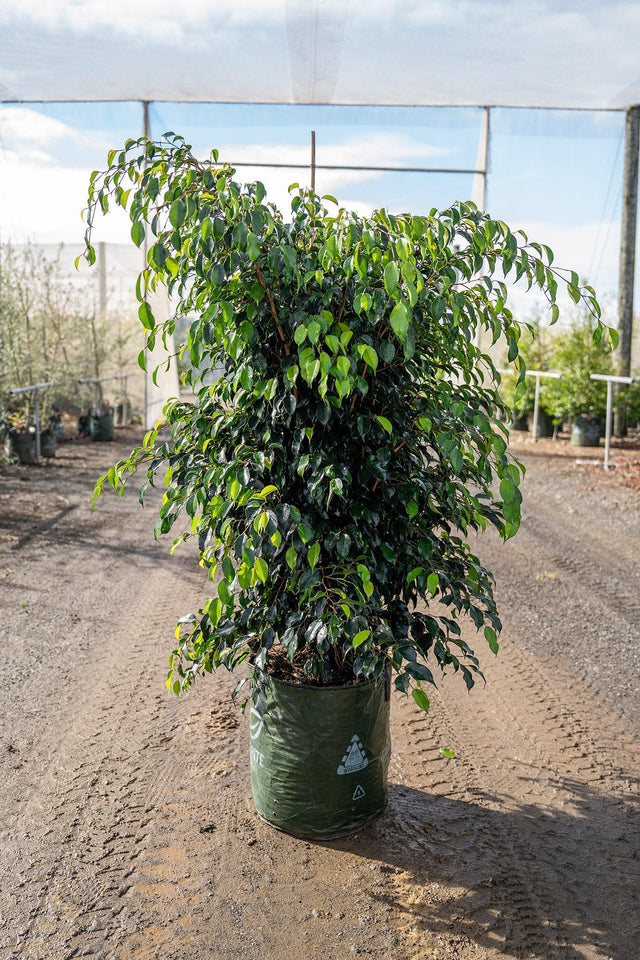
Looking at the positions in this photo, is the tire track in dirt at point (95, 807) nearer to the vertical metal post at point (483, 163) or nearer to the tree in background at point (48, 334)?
the tree in background at point (48, 334)

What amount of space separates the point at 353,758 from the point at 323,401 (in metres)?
1.18

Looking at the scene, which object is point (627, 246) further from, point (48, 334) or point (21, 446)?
point (21, 446)

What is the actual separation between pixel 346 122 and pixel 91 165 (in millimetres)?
4067

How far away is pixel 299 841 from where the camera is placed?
2.70 meters

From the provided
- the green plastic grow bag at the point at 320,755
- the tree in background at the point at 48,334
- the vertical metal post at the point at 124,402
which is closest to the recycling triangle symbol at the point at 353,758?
the green plastic grow bag at the point at 320,755

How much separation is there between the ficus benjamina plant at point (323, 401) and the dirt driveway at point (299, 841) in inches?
24.2

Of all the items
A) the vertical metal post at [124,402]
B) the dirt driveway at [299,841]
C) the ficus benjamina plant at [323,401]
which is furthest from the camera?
the vertical metal post at [124,402]

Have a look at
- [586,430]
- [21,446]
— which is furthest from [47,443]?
[586,430]

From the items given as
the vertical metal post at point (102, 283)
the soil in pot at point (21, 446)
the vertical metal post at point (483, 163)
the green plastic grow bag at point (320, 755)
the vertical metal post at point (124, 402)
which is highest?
the vertical metal post at point (483, 163)

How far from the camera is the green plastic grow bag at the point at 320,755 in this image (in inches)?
102

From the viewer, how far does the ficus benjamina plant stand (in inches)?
81.8

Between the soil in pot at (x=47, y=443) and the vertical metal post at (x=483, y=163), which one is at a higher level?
the vertical metal post at (x=483, y=163)

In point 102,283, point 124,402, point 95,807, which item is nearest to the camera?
point 95,807

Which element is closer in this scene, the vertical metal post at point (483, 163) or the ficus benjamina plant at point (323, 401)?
the ficus benjamina plant at point (323, 401)
